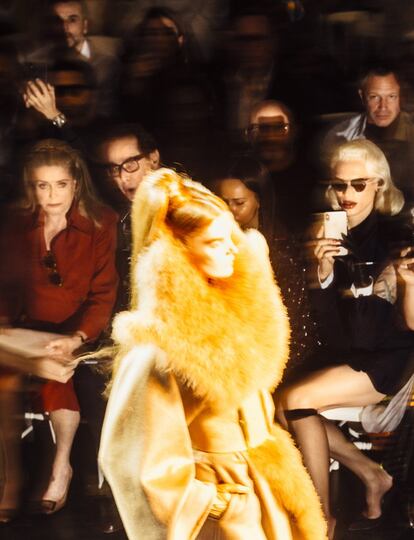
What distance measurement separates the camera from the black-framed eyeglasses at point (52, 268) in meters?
2.44

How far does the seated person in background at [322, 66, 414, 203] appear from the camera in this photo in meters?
2.52

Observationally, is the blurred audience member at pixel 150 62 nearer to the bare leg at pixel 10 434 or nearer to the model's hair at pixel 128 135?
the model's hair at pixel 128 135

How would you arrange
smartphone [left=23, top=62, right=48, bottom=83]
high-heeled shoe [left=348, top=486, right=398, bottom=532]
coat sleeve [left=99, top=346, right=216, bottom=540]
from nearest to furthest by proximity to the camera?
coat sleeve [left=99, top=346, right=216, bottom=540]
smartphone [left=23, top=62, right=48, bottom=83]
high-heeled shoe [left=348, top=486, right=398, bottom=532]

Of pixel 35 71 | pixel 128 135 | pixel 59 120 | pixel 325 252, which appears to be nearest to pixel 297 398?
pixel 325 252

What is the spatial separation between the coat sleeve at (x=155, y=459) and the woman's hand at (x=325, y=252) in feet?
1.52

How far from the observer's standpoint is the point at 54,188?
8.02 ft

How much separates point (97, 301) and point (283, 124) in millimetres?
563

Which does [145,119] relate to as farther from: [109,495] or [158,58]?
[109,495]

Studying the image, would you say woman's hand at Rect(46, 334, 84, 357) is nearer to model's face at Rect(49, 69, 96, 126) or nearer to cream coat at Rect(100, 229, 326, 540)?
cream coat at Rect(100, 229, 326, 540)

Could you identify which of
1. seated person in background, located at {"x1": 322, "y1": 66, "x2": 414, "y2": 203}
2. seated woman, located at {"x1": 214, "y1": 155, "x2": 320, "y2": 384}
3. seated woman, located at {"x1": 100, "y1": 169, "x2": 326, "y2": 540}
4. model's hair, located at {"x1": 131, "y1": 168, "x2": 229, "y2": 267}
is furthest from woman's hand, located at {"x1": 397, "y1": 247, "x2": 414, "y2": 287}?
model's hair, located at {"x1": 131, "y1": 168, "x2": 229, "y2": 267}

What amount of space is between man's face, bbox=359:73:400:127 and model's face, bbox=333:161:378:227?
105 mm

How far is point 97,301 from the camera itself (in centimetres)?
246

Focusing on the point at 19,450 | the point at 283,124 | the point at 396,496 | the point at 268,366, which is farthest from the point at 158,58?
the point at 396,496

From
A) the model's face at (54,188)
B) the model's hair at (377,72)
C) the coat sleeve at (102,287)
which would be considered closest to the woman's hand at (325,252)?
the model's hair at (377,72)
